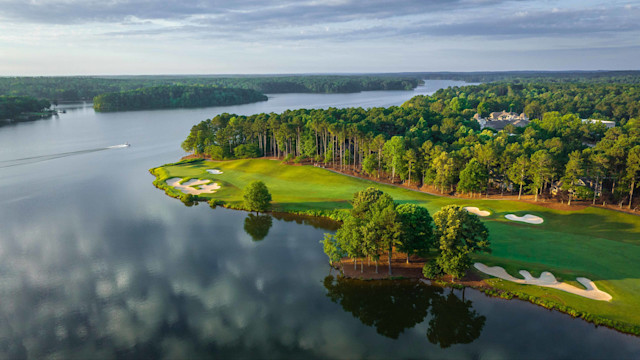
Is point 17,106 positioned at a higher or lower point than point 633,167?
higher

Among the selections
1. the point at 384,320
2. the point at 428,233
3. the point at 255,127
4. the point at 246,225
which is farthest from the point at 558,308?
the point at 255,127

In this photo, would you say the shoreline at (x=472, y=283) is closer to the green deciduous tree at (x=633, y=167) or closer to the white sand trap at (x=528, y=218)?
the white sand trap at (x=528, y=218)

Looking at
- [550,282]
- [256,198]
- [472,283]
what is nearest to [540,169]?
[550,282]

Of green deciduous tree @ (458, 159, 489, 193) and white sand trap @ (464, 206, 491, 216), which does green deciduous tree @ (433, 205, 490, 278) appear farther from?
green deciduous tree @ (458, 159, 489, 193)

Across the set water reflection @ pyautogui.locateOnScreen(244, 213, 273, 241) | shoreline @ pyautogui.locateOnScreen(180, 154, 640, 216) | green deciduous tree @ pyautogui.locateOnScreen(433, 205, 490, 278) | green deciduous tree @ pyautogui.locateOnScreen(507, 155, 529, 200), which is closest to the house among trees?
shoreline @ pyautogui.locateOnScreen(180, 154, 640, 216)

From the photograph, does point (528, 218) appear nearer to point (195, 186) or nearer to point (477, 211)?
point (477, 211)

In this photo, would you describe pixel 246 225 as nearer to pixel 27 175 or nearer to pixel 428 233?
pixel 428 233
